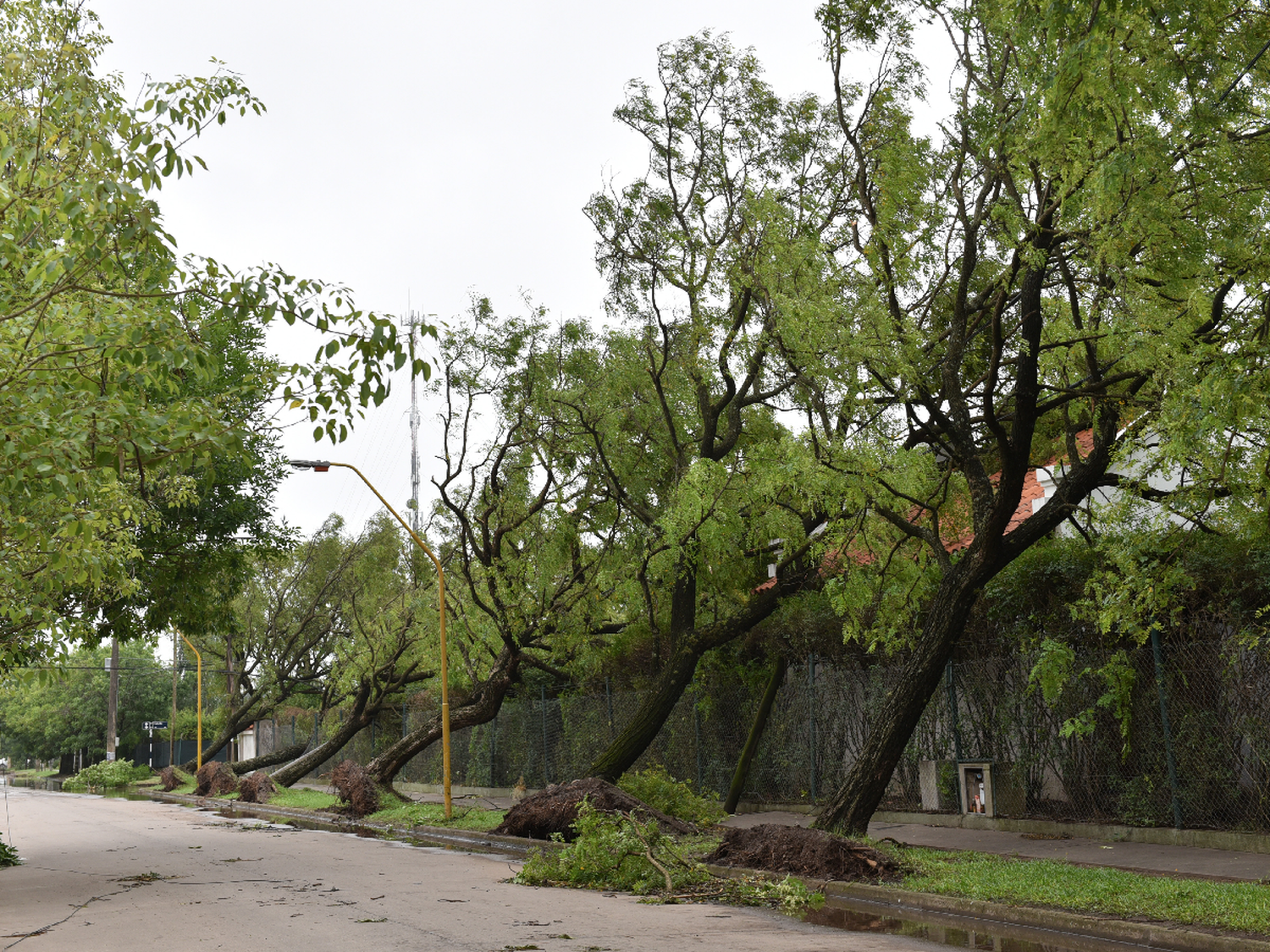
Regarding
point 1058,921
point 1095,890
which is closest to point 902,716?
point 1095,890

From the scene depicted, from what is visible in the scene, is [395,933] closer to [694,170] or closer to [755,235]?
[755,235]

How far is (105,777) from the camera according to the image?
164ft

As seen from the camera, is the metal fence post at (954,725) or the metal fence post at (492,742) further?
the metal fence post at (492,742)

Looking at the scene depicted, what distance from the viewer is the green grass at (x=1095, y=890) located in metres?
8.13

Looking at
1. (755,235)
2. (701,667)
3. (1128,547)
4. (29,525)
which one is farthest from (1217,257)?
(701,667)

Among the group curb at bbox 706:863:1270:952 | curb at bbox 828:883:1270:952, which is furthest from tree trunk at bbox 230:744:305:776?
curb at bbox 828:883:1270:952

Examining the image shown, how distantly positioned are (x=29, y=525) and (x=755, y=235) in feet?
39.2

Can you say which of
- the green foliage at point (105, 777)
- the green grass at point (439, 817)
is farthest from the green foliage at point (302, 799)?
the green foliage at point (105, 777)

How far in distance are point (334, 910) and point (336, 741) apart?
2496cm

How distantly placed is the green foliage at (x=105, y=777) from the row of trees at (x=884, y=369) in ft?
100.0

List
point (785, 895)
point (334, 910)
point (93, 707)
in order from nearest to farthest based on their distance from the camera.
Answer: point (785, 895) < point (334, 910) < point (93, 707)

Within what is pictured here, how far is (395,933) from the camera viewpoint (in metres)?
9.09

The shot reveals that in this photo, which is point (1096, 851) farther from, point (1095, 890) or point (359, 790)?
point (359, 790)

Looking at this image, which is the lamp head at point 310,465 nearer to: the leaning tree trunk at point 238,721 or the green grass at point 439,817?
the green grass at point 439,817
